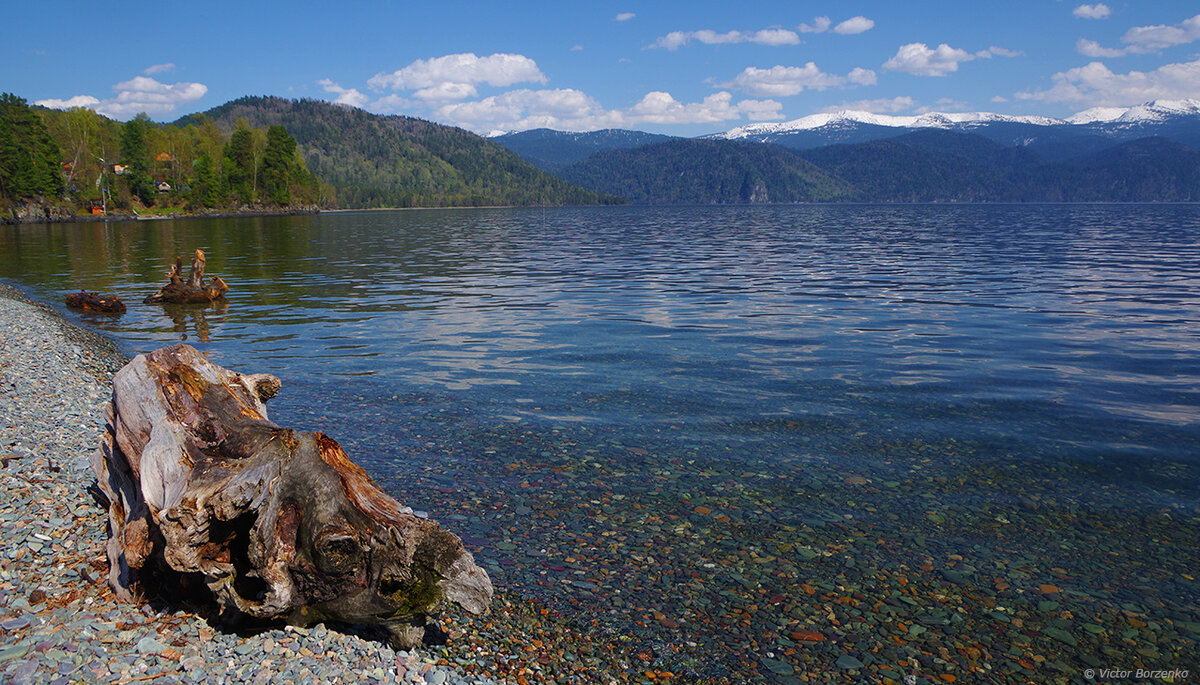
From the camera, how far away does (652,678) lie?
6301 mm

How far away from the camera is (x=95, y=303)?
26781 mm

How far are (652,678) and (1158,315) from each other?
86.1 ft

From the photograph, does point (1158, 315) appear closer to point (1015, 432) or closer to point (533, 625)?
point (1015, 432)

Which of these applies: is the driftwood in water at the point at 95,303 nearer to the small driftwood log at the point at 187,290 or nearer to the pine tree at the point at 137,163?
the small driftwood log at the point at 187,290

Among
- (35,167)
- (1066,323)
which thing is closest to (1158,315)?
(1066,323)

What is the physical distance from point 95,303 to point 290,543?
26740 millimetres

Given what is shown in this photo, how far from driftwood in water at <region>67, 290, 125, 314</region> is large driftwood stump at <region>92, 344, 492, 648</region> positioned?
81.4 ft

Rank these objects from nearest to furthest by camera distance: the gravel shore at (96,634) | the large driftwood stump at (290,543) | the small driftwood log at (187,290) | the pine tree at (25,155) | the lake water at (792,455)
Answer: the gravel shore at (96,634) < the large driftwood stump at (290,543) < the lake water at (792,455) < the small driftwood log at (187,290) < the pine tree at (25,155)

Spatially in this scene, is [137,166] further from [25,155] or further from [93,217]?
[25,155]

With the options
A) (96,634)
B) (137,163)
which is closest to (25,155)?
(137,163)

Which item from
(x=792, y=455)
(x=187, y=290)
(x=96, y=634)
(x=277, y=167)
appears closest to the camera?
(x=96, y=634)

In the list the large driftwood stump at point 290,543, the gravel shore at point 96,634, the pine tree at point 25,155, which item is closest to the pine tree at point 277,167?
the pine tree at point 25,155

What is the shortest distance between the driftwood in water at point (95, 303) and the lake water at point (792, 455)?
68cm

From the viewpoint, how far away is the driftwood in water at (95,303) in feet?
87.8
